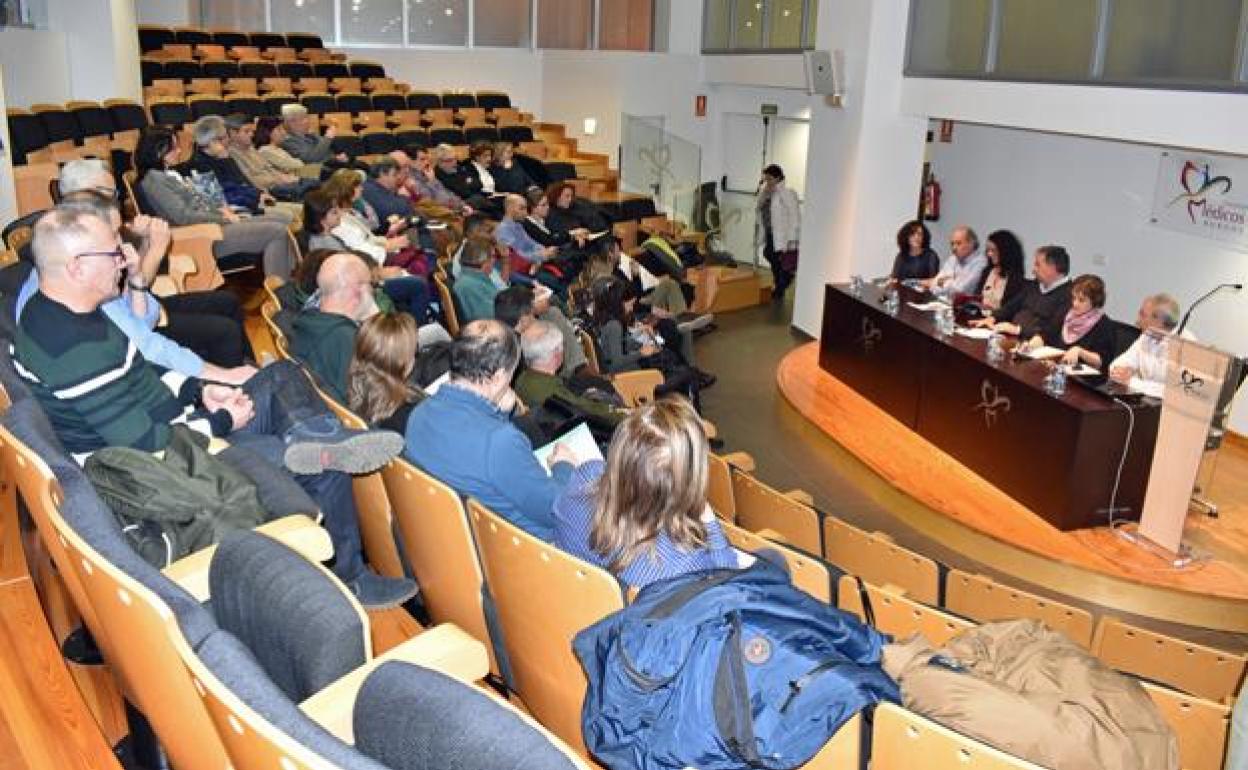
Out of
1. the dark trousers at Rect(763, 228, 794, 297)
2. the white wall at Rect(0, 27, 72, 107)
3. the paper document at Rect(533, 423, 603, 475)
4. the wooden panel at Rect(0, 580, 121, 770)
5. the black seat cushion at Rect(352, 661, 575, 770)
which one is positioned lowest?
the dark trousers at Rect(763, 228, 794, 297)

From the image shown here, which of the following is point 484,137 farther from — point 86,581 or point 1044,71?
point 86,581

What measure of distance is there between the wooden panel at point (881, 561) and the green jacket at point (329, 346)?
6.20 ft

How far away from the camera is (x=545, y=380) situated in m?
4.26

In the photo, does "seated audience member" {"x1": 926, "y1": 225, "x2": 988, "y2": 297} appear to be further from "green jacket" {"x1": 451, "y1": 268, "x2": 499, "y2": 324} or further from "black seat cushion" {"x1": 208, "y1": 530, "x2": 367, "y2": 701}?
"black seat cushion" {"x1": 208, "y1": 530, "x2": 367, "y2": 701}

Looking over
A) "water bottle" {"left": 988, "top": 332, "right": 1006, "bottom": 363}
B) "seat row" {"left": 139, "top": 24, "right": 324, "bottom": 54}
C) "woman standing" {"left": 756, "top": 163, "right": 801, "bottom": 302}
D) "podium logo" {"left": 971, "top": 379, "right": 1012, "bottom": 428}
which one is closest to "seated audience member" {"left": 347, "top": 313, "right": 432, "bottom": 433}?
"podium logo" {"left": 971, "top": 379, "right": 1012, "bottom": 428}

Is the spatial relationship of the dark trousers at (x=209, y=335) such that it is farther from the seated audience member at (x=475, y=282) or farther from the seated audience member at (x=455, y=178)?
the seated audience member at (x=455, y=178)

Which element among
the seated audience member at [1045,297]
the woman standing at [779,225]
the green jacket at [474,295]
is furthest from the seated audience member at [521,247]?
the woman standing at [779,225]

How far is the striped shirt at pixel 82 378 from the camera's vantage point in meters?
2.73

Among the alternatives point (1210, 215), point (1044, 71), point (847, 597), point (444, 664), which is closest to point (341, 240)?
point (847, 597)

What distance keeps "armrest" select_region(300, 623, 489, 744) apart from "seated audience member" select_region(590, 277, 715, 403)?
4.06 m

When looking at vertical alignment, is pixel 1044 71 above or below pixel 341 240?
above

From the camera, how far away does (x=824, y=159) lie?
30.1ft

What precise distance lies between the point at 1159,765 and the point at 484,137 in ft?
36.6

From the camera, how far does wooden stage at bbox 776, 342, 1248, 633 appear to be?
4.76 metres
